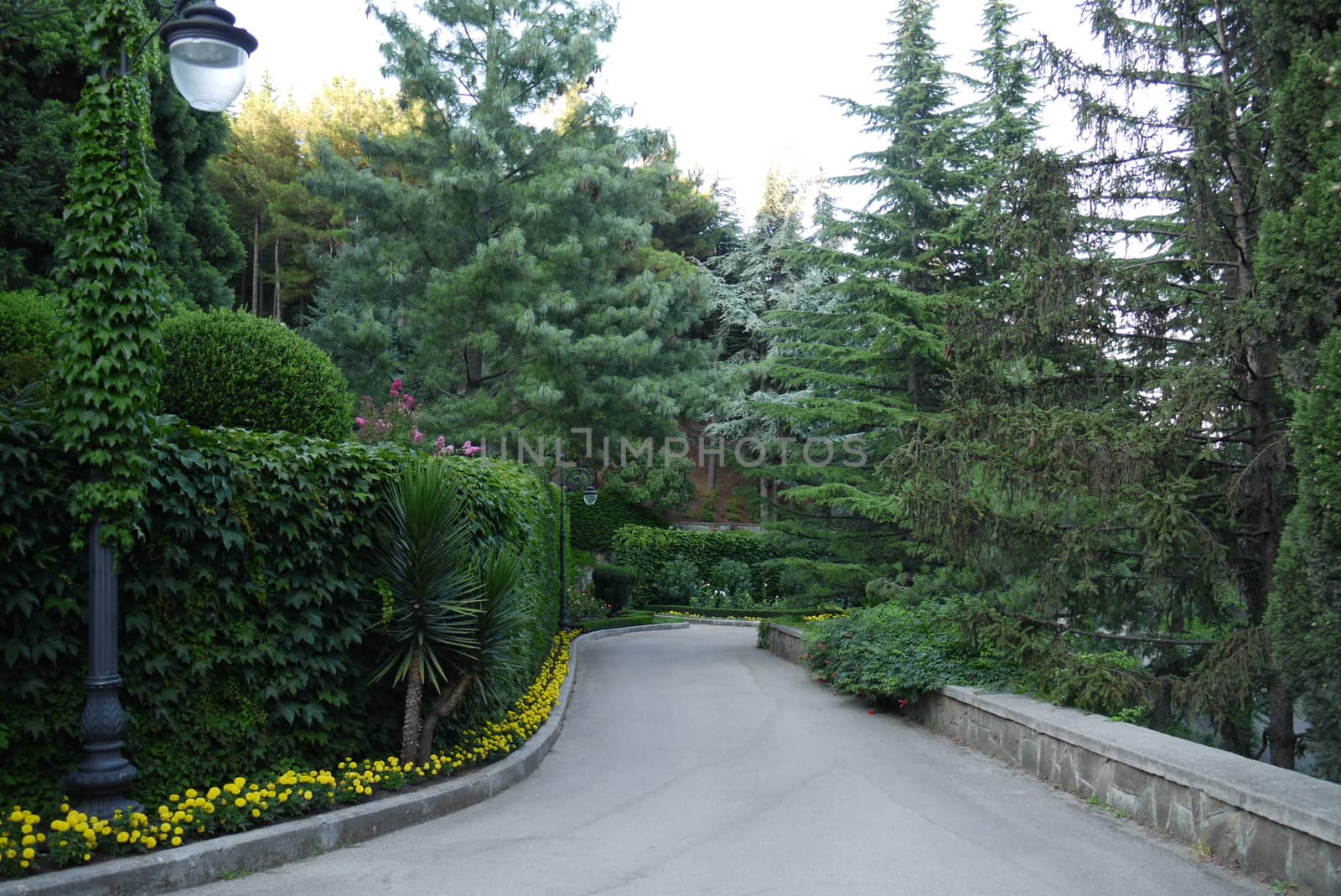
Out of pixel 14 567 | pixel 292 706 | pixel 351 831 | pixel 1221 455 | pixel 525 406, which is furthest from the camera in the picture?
pixel 525 406

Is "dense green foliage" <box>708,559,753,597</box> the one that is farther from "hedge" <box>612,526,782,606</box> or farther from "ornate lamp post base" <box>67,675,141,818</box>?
"ornate lamp post base" <box>67,675,141,818</box>

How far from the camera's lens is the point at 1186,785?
5332 millimetres

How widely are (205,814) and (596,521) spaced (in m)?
30.1

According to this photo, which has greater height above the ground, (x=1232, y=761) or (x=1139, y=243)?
(x=1139, y=243)

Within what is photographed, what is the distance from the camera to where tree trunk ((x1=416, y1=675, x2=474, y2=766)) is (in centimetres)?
635

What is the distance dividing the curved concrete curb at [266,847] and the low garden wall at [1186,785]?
14.2 feet

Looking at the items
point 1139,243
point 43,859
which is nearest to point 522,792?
point 43,859

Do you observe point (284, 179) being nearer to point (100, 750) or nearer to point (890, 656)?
point (890, 656)

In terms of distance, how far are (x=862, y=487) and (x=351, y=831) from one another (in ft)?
41.8

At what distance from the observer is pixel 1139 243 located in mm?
10492

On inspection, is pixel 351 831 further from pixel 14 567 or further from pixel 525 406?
pixel 525 406

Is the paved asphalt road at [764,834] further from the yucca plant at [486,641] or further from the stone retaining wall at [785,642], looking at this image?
the stone retaining wall at [785,642]

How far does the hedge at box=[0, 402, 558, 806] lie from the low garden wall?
5.10 meters

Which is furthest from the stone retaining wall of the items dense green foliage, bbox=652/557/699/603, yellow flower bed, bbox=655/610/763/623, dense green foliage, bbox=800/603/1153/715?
dense green foliage, bbox=652/557/699/603
